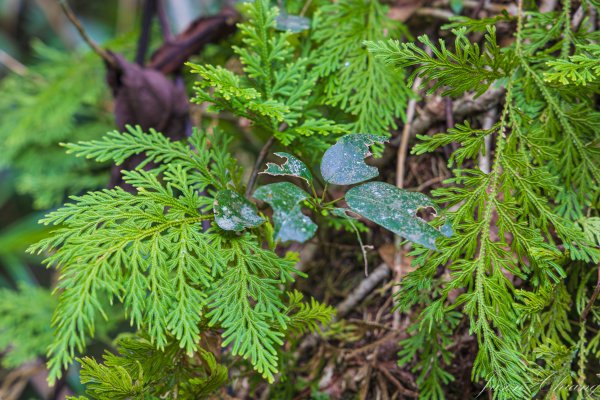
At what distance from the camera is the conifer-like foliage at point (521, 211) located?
2.41 feet

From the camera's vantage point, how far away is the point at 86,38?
1.15 m

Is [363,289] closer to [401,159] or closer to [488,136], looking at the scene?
[401,159]

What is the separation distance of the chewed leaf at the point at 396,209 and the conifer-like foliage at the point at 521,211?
80 mm

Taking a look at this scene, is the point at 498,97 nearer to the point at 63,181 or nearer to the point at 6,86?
the point at 63,181

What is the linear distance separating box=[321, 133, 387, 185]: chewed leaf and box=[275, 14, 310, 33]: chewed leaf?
358 mm

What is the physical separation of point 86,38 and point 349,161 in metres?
0.78

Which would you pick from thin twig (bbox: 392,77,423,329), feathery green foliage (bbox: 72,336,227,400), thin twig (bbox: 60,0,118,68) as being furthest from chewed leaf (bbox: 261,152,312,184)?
thin twig (bbox: 60,0,118,68)

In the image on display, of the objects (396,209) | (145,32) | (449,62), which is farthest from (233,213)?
(145,32)

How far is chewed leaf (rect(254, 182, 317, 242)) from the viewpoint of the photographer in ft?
2.16

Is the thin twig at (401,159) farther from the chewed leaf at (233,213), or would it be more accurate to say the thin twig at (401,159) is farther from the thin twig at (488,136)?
the chewed leaf at (233,213)

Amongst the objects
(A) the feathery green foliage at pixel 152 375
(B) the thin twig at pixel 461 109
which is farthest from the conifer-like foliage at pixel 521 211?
(A) the feathery green foliage at pixel 152 375

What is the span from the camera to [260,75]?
934 mm

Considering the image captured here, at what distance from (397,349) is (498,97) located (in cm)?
61

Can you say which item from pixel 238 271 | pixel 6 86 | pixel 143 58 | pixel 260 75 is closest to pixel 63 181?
pixel 6 86
